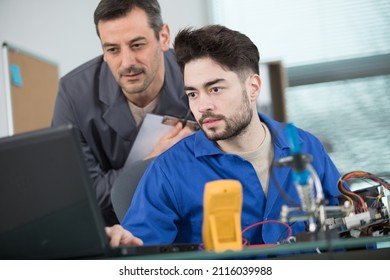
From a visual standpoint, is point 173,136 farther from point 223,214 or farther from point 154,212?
point 223,214

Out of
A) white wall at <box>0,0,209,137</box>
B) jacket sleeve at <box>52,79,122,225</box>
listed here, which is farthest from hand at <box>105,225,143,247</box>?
white wall at <box>0,0,209,137</box>

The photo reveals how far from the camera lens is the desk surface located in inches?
41.6

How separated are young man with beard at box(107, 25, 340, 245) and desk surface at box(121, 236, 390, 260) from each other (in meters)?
0.44

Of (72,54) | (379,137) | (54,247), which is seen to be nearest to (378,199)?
(54,247)

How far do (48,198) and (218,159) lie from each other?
0.79m

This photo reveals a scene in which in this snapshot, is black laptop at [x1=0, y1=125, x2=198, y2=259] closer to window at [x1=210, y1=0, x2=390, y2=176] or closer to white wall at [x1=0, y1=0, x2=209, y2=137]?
white wall at [x1=0, y1=0, x2=209, y2=137]

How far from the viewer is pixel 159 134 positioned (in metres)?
2.52

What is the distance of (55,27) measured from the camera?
11.0 feet

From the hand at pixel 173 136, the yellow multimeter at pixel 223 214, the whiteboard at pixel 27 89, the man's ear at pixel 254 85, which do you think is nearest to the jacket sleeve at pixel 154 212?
the man's ear at pixel 254 85

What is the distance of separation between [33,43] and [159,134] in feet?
3.97

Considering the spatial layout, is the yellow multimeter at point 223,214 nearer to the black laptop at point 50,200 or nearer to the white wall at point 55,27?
the black laptop at point 50,200

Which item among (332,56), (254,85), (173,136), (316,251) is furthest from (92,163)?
(316,251)

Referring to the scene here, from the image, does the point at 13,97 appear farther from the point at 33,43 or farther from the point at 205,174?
the point at 205,174

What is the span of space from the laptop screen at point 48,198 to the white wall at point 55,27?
2.18 metres
